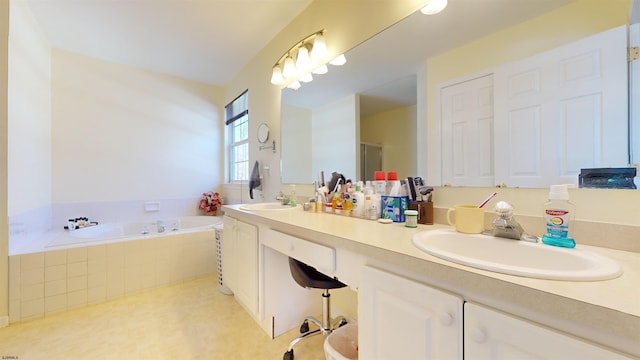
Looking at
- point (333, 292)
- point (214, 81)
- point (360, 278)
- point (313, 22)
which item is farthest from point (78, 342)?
point (214, 81)

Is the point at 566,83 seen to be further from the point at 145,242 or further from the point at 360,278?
the point at 145,242

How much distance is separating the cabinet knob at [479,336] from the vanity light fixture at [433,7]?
4.21ft

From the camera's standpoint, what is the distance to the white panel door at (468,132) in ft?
3.26

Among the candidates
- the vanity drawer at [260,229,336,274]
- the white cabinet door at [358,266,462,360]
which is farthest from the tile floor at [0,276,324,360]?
the white cabinet door at [358,266,462,360]

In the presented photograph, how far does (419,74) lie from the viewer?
1.22m

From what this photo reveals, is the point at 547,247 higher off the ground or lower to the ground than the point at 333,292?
higher

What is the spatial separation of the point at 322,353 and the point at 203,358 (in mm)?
670

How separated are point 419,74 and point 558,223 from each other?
85 cm

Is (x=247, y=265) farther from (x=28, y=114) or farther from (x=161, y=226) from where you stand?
(x=28, y=114)

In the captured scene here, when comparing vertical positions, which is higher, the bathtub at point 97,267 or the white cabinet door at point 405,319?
the white cabinet door at point 405,319

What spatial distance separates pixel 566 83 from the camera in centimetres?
81

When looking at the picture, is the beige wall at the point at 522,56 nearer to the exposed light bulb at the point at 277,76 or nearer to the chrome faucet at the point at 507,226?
the chrome faucet at the point at 507,226

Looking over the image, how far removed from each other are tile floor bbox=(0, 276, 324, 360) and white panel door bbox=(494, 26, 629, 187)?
142cm

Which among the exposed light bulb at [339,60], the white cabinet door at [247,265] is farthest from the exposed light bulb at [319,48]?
the white cabinet door at [247,265]
